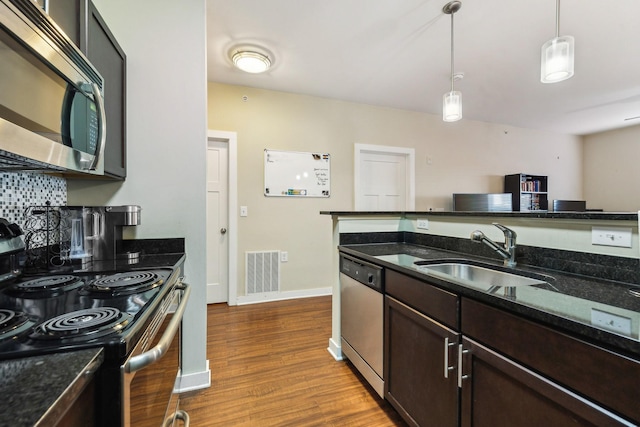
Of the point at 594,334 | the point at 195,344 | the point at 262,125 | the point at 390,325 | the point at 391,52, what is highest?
the point at 391,52

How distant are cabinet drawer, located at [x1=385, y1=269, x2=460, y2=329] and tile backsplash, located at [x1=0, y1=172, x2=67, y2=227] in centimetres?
178

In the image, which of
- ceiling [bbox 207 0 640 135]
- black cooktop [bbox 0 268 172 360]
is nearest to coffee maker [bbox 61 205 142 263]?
black cooktop [bbox 0 268 172 360]

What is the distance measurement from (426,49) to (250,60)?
1702 mm

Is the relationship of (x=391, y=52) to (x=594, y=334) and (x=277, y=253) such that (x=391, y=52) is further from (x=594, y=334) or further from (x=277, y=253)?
(x=594, y=334)

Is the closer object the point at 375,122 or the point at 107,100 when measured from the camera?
the point at 107,100

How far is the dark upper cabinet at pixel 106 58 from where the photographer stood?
1.16 metres

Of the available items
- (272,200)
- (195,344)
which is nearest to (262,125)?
(272,200)

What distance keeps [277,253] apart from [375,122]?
2.32 m

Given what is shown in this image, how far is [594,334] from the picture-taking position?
0.67m

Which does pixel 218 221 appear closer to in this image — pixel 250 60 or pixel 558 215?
pixel 250 60

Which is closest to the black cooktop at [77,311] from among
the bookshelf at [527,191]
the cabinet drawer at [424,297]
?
the cabinet drawer at [424,297]

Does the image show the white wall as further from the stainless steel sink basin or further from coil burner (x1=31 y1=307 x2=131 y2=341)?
the stainless steel sink basin

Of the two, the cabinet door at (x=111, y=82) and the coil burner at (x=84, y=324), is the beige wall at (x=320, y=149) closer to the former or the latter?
the cabinet door at (x=111, y=82)

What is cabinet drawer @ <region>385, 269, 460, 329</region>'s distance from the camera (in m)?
1.11
